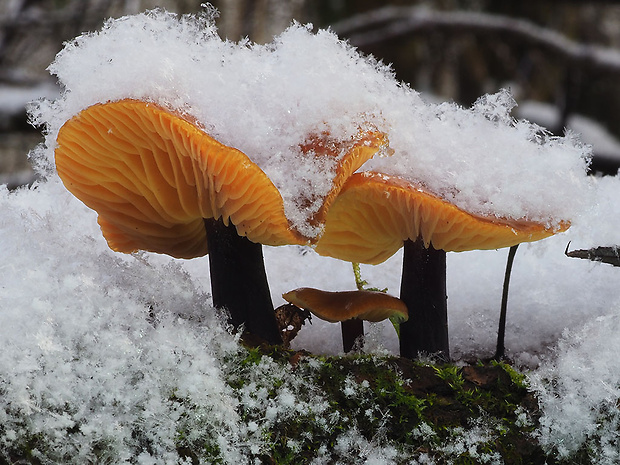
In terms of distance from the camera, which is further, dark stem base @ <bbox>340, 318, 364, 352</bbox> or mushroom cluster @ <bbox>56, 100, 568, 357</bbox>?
dark stem base @ <bbox>340, 318, 364, 352</bbox>

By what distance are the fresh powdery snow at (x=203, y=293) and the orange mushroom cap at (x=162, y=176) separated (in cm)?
4

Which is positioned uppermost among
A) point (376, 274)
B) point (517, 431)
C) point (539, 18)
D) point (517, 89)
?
point (539, 18)

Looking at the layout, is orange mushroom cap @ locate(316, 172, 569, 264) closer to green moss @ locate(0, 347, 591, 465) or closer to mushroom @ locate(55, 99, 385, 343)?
mushroom @ locate(55, 99, 385, 343)

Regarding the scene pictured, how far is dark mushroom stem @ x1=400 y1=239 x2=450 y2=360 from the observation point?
49.9 inches

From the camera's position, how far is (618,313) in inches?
44.4

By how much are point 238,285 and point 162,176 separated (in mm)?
260

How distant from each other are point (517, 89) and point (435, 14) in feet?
5.03

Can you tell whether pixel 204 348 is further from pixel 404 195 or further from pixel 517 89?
pixel 517 89

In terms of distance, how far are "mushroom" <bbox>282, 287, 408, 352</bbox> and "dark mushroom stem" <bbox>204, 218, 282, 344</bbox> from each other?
0.06m

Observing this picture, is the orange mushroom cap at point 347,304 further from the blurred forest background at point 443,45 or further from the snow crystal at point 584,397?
the blurred forest background at point 443,45

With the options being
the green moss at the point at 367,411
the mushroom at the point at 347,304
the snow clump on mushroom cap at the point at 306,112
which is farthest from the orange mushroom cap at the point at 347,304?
the snow clump on mushroom cap at the point at 306,112

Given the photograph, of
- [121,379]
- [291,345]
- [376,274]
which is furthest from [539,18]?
[121,379]

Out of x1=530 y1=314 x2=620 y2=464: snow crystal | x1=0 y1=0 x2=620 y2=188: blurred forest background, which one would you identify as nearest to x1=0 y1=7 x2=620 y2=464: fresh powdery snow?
x1=530 y1=314 x2=620 y2=464: snow crystal

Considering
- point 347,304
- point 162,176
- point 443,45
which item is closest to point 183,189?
point 162,176
